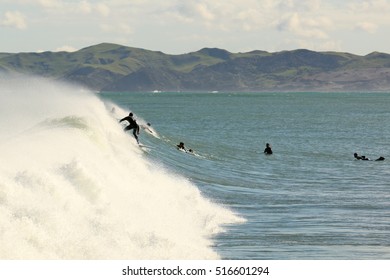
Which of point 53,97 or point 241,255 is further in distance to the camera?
point 53,97

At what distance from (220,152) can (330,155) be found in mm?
7899

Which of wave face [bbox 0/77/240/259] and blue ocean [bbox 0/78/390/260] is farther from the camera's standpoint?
blue ocean [bbox 0/78/390/260]

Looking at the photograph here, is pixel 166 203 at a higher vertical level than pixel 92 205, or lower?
lower

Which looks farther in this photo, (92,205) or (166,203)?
(166,203)

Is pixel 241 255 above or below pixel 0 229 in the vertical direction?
below

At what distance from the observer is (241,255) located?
70.3 ft

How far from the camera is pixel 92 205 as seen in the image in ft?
75.2

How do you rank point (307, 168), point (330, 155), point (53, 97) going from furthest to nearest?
1. point (53, 97)
2. point (330, 155)
3. point (307, 168)

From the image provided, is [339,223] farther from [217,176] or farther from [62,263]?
[217,176]

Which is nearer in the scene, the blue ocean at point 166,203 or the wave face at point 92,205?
the wave face at point 92,205

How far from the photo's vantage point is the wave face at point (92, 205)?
1803 centimetres

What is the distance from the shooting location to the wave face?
18.0m

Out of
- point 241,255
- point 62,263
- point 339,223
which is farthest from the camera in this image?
point 339,223

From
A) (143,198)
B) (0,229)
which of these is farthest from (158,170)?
(0,229)
